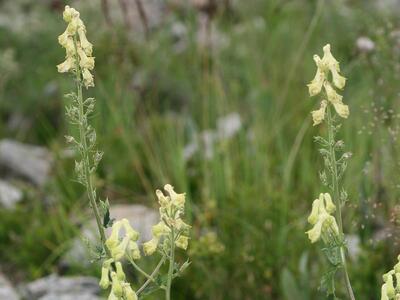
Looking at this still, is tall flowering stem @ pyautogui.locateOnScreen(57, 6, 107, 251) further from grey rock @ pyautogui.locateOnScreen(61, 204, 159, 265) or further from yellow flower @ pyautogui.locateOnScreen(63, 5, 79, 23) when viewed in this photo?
grey rock @ pyautogui.locateOnScreen(61, 204, 159, 265)

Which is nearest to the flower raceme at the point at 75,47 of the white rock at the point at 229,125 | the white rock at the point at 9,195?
the white rock at the point at 229,125

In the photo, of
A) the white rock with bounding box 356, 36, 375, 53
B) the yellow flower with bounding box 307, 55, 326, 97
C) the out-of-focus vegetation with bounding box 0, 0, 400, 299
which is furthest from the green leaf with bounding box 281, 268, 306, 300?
the yellow flower with bounding box 307, 55, 326, 97

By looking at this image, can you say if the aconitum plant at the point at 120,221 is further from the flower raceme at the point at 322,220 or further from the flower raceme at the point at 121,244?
the flower raceme at the point at 322,220

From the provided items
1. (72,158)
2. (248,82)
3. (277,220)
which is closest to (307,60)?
(248,82)

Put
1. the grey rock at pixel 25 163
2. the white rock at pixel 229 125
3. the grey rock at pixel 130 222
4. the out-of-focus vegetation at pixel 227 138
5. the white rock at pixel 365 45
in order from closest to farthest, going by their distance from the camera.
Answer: the out-of-focus vegetation at pixel 227 138, the white rock at pixel 365 45, the grey rock at pixel 130 222, the white rock at pixel 229 125, the grey rock at pixel 25 163

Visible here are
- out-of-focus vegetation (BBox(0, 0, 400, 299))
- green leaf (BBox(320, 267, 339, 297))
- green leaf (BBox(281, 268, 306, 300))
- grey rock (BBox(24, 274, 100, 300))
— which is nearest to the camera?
green leaf (BBox(320, 267, 339, 297))

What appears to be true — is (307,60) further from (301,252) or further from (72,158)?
(301,252)
